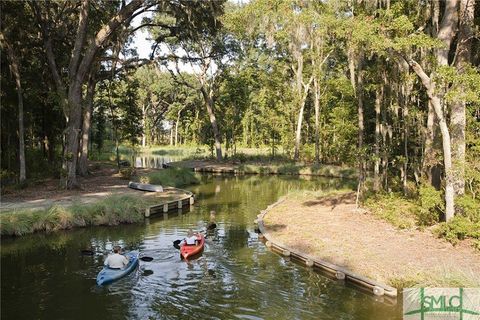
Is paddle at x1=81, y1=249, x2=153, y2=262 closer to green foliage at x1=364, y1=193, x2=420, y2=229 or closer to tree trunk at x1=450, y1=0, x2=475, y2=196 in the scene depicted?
green foliage at x1=364, y1=193, x2=420, y2=229

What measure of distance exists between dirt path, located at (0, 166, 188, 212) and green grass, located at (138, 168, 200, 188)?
6.08 ft

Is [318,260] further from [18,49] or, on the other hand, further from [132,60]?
[18,49]

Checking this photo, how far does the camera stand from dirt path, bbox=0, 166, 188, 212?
2194 centimetres

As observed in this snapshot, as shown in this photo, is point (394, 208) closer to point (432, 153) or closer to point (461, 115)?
point (432, 153)

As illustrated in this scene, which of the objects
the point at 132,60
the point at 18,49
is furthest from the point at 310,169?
the point at 18,49

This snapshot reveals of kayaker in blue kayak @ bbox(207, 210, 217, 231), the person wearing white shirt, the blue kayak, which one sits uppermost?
the person wearing white shirt

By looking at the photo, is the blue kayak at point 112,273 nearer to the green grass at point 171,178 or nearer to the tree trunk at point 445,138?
the tree trunk at point 445,138

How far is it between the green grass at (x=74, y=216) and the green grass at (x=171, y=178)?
377 inches

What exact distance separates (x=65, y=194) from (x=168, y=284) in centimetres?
1453

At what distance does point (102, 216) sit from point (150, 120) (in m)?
75.1

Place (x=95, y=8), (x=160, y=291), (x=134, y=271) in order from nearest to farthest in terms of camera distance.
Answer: (x=160, y=291) < (x=134, y=271) < (x=95, y=8)

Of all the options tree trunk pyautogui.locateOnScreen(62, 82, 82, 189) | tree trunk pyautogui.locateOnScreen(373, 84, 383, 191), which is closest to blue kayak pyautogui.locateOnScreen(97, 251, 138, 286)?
tree trunk pyautogui.locateOnScreen(373, 84, 383, 191)

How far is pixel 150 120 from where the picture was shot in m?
93.7

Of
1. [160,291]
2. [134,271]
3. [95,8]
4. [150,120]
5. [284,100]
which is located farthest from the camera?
[150,120]
